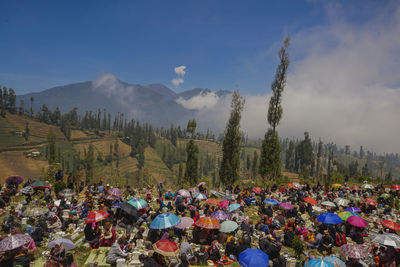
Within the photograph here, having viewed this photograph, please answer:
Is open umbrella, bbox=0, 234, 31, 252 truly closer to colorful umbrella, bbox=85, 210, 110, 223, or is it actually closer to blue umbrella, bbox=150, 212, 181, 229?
colorful umbrella, bbox=85, 210, 110, 223

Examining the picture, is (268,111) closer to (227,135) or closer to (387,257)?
(227,135)

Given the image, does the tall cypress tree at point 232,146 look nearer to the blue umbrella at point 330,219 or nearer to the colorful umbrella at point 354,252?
the blue umbrella at point 330,219

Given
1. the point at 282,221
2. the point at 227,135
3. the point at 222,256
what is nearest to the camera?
the point at 222,256

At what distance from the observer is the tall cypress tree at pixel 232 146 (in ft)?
102

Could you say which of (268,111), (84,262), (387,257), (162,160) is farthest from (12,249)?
(162,160)

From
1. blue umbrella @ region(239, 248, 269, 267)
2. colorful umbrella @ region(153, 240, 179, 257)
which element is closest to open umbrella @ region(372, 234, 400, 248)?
blue umbrella @ region(239, 248, 269, 267)

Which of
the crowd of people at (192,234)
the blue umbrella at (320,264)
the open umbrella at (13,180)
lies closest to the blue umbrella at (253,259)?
the crowd of people at (192,234)

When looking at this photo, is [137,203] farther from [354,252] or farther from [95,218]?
[354,252]

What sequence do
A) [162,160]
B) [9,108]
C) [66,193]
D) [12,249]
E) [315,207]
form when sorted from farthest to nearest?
[162,160], [9,108], [315,207], [66,193], [12,249]

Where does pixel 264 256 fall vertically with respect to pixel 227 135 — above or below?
below

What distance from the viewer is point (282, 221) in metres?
13.8

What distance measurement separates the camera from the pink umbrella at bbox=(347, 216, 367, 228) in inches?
468

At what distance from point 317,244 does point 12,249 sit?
12.2m

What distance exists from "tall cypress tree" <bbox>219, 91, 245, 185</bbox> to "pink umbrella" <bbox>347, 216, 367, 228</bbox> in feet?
62.3
